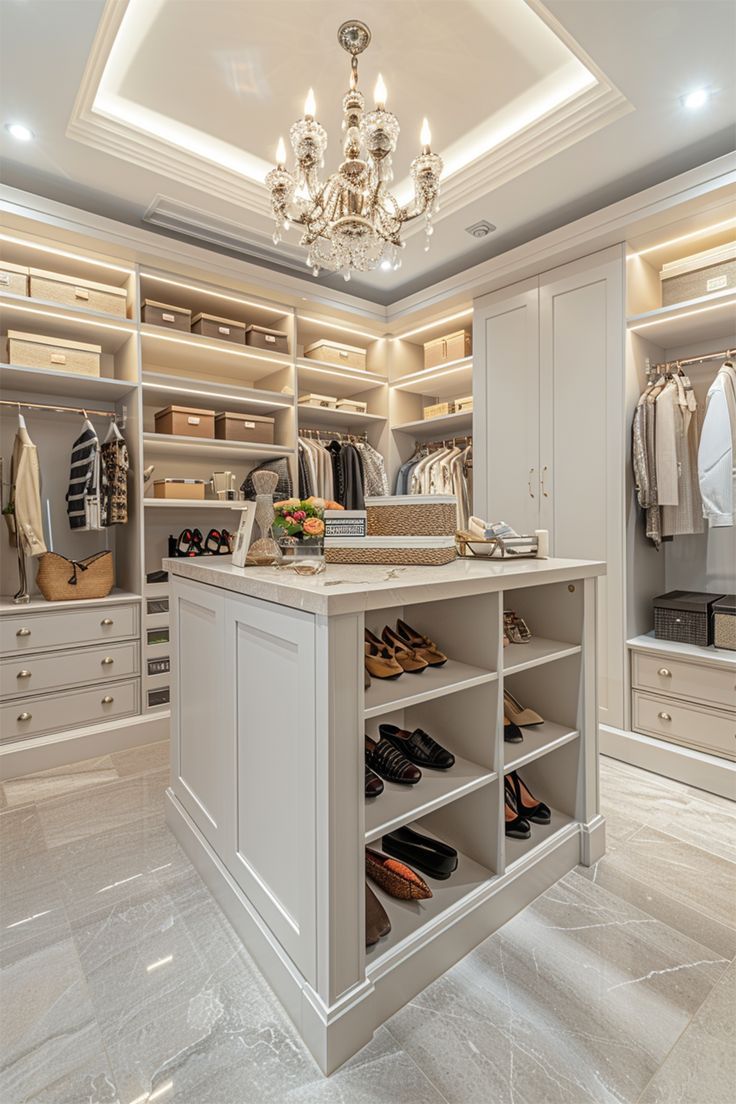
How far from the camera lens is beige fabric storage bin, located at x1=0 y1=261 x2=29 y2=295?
2.57m

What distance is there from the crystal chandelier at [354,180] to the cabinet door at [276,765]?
150cm

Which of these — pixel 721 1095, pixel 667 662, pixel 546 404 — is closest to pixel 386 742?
pixel 721 1095

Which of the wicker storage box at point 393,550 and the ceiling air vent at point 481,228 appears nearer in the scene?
the wicker storage box at point 393,550

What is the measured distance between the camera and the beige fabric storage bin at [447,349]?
3654 mm

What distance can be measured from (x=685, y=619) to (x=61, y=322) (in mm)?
3526

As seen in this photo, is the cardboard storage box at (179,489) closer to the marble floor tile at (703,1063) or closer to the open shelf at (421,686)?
the open shelf at (421,686)

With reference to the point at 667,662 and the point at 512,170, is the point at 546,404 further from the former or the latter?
the point at 667,662

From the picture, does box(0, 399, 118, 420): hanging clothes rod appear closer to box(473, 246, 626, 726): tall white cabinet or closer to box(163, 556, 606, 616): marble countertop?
box(163, 556, 606, 616): marble countertop

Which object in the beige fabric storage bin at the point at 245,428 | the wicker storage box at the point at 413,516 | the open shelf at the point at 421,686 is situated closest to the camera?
the open shelf at the point at 421,686

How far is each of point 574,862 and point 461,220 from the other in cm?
319

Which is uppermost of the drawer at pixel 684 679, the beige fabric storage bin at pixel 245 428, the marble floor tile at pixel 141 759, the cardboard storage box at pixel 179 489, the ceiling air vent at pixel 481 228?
the ceiling air vent at pixel 481 228

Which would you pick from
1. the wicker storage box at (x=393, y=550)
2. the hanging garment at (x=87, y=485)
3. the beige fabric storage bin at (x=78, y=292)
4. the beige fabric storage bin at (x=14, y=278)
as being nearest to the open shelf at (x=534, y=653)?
the wicker storage box at (x=393, y=550)

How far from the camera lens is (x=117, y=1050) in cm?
115

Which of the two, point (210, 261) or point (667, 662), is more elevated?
point (210, 261)
